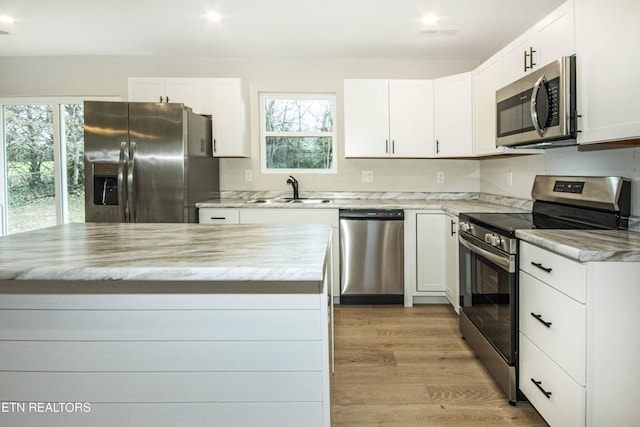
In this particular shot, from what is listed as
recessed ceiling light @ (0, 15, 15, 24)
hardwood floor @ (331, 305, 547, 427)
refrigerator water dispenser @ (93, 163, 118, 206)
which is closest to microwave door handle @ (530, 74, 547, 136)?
hardwood floor @ (331, 305, 547, 427)

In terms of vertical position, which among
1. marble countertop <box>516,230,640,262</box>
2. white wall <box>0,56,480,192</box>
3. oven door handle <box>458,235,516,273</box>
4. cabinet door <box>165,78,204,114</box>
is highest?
white wall <box>0,56,480,192</box>

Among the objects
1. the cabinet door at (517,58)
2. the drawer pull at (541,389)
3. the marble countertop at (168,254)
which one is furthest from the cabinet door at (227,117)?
the drawer pull at (541,389)

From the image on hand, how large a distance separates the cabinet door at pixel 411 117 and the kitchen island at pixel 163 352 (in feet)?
9.33

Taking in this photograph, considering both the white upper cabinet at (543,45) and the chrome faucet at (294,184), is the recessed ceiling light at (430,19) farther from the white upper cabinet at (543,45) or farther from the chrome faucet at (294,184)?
the chrome faucet at (294,184)

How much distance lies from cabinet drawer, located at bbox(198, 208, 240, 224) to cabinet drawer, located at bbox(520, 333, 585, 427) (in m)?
2.47

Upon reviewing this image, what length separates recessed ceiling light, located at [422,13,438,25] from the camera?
10.5 feet

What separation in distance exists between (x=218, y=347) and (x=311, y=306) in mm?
323

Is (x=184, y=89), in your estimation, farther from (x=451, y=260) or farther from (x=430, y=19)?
(x=451, y=260)

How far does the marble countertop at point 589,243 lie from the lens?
154 centimetres

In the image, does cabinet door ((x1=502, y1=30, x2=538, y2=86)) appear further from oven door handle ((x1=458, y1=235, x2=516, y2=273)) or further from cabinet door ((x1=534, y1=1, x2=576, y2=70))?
oven door handle ((x1=458, y1=235, x2=516, y2=273))

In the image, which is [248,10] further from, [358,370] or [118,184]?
[358,370]

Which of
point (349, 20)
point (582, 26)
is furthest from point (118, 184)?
point (582, 26)

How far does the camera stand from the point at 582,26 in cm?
200

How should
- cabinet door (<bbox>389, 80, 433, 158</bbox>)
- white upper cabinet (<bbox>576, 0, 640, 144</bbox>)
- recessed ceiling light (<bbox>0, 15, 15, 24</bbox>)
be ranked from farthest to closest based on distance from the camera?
cabinet door (<bbox>389, 80, 433, 158</bbox>)
recessed ceiling light (<bbox>0, 15, 15, 24</bbox>)
white upper cabinet (<bbox>576, 0, 640, 144</bbox>)
